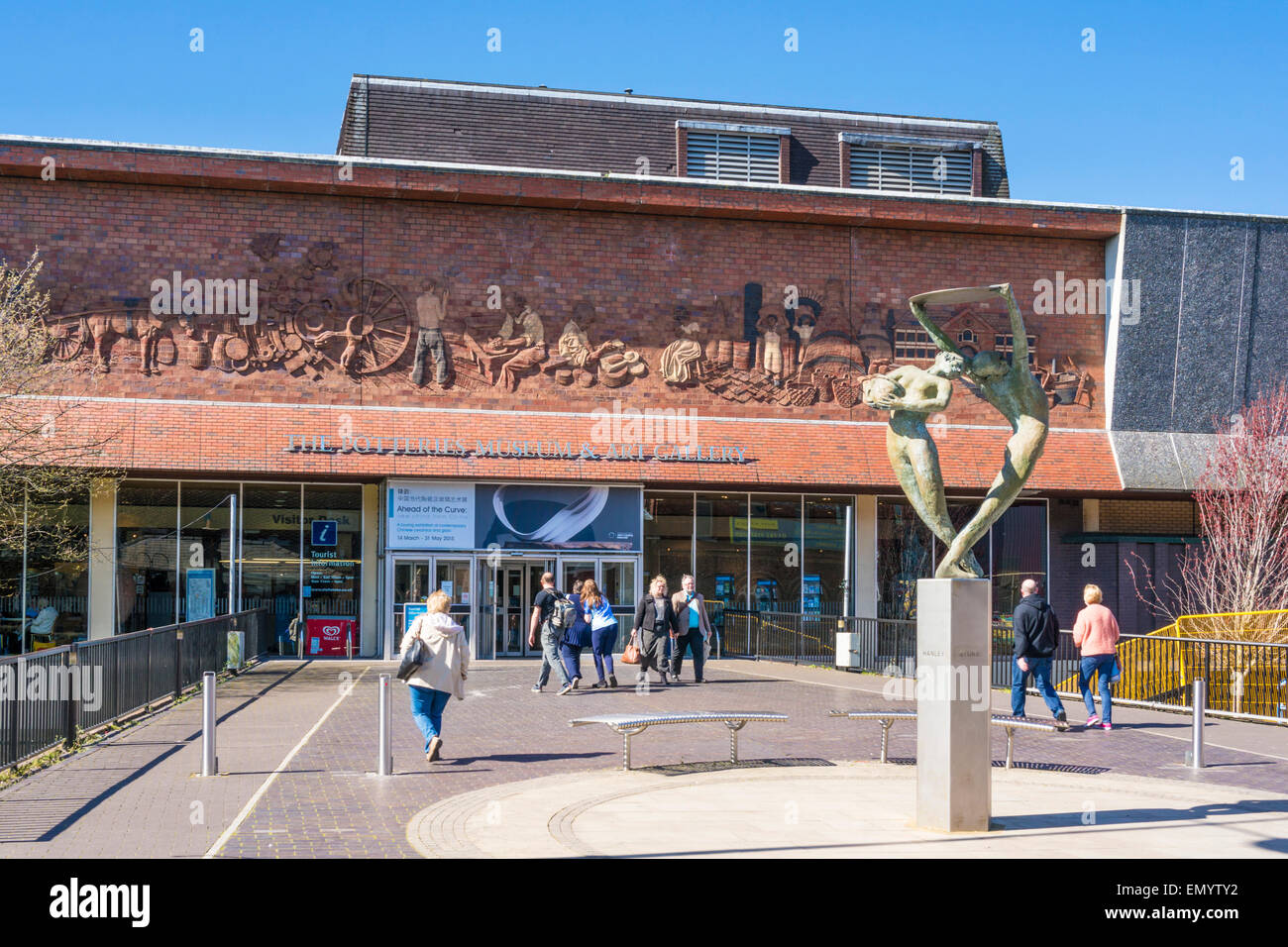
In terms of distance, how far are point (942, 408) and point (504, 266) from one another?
19606 millimetres

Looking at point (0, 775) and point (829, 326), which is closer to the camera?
point (0, 775)

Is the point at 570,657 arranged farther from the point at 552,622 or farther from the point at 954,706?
the point at 954,706

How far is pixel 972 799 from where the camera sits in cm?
921

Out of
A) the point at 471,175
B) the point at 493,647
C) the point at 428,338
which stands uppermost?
the point at 471,175

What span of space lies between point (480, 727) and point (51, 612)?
15807 mm

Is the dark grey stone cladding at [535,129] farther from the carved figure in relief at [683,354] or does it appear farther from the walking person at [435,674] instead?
the walking person at [435,674]

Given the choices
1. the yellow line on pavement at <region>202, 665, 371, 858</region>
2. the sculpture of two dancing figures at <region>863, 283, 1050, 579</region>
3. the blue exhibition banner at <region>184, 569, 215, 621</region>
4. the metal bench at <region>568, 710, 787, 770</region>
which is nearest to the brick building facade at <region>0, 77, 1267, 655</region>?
the blue exhibition banner at <region>184, 569, 215, 621</region>

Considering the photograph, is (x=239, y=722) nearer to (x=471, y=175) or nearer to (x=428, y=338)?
(x=428, y=338)

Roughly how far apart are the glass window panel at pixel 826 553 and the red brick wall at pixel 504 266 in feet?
7.66

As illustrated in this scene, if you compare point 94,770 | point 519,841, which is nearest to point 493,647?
point 94,770

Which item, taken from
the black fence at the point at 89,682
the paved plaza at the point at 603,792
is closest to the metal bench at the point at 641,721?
the paved plaza at the point at 603,792

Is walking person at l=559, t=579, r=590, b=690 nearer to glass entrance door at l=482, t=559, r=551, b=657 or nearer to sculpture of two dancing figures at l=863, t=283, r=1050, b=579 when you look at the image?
glass entrance door at l=482, t=559, r=551, b=657

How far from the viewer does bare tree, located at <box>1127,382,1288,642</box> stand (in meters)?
21.3

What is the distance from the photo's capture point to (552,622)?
1916 centimetres
